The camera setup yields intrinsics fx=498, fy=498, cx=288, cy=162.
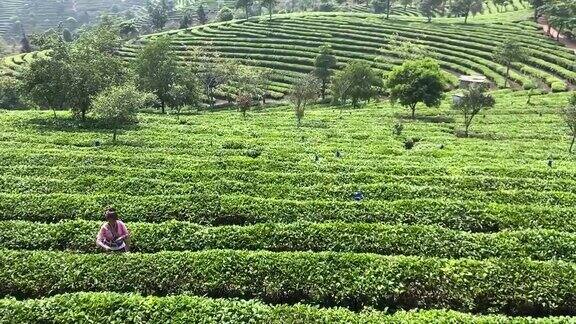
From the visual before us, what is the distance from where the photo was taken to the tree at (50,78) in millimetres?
38969

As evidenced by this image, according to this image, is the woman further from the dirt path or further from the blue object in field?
the dirt path

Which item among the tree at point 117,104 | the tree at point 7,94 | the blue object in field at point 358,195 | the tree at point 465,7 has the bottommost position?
the tree at point 7,94

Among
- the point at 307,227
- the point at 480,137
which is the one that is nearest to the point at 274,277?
the point at 307,227

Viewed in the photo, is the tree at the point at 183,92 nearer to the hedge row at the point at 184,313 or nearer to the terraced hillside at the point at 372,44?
the terraced hillside at the point at 372,44

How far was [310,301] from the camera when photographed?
580 inches

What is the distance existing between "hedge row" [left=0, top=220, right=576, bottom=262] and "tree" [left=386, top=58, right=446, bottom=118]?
106ft

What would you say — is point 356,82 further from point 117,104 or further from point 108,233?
point 108,233

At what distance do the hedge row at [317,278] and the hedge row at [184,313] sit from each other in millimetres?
920

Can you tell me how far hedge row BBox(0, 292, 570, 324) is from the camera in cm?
1313

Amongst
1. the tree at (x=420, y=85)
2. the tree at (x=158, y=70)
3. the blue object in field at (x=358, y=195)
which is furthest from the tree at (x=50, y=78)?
the tree at (x=420, y=85)

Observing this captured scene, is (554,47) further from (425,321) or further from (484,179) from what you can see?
(425,321)

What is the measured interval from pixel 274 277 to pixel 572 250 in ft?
33.3

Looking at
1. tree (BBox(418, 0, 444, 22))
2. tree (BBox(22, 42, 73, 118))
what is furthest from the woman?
tree (BBox(418, 0, 444, 22))

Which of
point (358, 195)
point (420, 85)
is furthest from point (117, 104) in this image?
point (420, 85)
